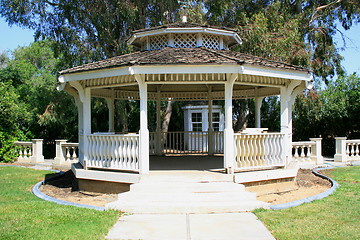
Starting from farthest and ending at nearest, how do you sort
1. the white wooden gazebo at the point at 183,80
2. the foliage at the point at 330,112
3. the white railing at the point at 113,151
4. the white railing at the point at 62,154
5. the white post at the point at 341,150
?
the foliage at the point at 330,112, the white post at the point at 341,150, the white railing at the point at 62,154, the white railing at the point at 113,151, the white wooden gazebo at the point at 183,80

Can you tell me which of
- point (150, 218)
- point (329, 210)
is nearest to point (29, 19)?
point (150, 218)

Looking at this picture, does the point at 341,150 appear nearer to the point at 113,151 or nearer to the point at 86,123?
the point at 113,151

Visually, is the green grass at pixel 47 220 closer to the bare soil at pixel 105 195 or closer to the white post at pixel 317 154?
the bare soil at pixel 105 195

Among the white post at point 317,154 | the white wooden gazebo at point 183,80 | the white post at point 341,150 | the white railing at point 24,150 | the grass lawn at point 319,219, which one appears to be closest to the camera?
the grass lawn at point 319,219

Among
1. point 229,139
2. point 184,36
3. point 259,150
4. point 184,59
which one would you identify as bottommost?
point 259,150

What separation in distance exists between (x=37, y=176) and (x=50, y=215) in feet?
23.0

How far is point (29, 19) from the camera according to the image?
2100cm

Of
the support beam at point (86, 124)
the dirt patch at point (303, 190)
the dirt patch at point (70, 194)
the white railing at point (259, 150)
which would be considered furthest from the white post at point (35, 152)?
the dirt patch at point (303, 190)

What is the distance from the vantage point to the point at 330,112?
72.1ft

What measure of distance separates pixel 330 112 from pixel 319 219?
17.0m

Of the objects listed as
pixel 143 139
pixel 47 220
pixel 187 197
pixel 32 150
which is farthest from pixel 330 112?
pixel 47 220

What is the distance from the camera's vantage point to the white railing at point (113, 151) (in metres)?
9.15

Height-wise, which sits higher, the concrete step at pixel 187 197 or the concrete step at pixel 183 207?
the concrete step at pixel 187 197

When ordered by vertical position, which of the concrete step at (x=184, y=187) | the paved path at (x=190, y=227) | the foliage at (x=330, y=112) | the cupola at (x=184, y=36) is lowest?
the paved path at (x=190, y=227)
